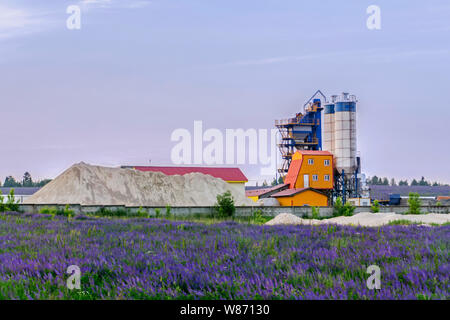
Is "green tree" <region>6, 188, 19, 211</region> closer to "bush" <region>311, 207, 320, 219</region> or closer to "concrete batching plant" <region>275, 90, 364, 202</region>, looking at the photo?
"bush" <region>311, 207, 320, 219</region>

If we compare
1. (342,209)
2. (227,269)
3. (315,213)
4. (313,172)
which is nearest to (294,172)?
(313,172)

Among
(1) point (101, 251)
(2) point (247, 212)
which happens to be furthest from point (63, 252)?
(2) point (247, 212)

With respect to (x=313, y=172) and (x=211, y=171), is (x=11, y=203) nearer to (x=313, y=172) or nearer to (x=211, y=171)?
(x=211, y=171)

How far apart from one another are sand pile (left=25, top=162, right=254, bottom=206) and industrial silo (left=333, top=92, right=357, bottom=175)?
44.5ft

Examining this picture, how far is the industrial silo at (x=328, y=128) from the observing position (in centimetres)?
6202

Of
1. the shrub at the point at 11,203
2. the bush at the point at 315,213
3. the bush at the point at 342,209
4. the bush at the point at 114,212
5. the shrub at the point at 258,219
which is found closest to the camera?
the shrub at the point at 11,203

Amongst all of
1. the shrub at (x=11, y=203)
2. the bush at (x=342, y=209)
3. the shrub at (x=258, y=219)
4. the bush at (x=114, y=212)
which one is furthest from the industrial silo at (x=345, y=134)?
the shrub at (x=11, y=203)

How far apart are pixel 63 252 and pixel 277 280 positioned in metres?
4.01

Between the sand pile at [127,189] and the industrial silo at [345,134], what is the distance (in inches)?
534

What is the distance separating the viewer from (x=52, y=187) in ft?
157

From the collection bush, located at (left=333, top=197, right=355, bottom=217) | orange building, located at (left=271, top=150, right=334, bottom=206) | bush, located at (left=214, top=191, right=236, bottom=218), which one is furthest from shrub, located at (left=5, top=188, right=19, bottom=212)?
orange building, located at (left=271, top=150, right=334, bottom=206)

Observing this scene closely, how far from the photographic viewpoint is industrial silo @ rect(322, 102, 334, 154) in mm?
Result: 62022

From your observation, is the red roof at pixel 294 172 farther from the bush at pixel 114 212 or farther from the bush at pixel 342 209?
the bush at pixel 114 212
